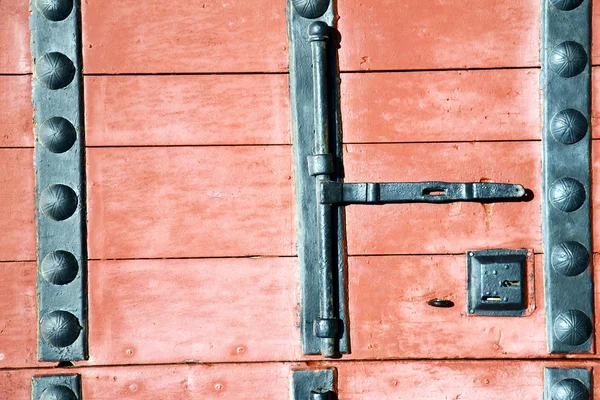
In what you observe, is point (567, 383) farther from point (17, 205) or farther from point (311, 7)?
point (17, 205)

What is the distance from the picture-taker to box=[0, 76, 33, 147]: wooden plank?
1123mm

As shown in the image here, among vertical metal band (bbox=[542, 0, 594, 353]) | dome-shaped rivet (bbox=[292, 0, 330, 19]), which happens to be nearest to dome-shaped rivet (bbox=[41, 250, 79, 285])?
dome-shaped rivet (bbox=[292, 0, 330, 19])

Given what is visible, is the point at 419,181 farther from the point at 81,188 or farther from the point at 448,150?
the point at 81,188

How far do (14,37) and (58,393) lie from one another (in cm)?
71

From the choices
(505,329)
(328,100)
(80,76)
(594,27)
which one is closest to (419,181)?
(328,100)

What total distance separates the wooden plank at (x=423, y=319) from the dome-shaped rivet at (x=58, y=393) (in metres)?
0.58

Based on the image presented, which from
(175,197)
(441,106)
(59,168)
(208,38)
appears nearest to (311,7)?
(208,38)

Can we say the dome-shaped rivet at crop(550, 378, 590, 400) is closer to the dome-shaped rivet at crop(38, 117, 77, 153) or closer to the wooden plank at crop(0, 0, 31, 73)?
the dome-shaped rivet at crop(38, 117, 77, 153)

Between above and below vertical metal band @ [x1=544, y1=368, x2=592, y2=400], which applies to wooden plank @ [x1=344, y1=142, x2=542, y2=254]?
above

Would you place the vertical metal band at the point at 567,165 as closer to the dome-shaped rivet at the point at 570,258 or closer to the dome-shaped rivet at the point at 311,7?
the dome-shaped rivet at the point at 570,258

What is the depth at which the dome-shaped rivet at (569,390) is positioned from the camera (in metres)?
1.12

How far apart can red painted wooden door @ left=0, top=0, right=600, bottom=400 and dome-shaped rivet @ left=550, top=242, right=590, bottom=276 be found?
0.03m

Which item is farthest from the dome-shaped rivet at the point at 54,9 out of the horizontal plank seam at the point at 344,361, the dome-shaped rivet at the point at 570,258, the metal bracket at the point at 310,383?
the dome-shaped rivet at the point at 570,258

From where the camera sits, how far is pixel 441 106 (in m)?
1.14
